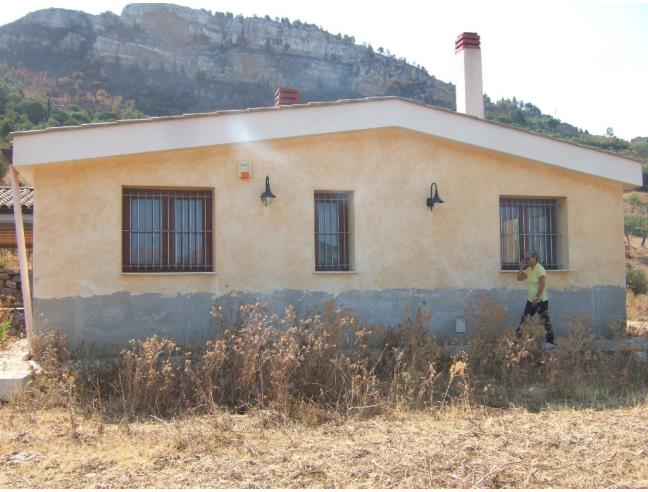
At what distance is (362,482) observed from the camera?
16.4 feet

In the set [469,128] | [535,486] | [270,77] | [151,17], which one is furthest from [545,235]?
[151,17]

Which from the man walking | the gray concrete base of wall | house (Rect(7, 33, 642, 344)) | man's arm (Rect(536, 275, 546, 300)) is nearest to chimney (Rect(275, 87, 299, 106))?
house (Rect(7, 33, 642, 344))

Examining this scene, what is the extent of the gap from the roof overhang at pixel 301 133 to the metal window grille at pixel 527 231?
848mm

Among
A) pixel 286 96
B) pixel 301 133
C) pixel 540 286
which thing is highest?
pixel 286 96

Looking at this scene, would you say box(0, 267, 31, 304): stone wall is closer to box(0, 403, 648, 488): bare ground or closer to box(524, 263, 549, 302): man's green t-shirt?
box(0, 403, 648, 488): bare ground

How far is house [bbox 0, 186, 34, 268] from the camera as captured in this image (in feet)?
46.4

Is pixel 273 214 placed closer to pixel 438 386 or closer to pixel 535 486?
pixel 438 386

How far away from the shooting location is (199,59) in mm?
61344

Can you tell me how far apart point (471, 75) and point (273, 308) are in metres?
6.02

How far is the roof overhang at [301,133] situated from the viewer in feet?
28.2

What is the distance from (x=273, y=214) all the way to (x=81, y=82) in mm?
46613

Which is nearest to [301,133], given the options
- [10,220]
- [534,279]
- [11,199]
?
[534,279]

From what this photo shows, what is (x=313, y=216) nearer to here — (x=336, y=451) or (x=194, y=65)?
(x=336, y=451)

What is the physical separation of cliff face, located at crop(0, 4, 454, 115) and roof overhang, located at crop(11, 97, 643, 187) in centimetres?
4110
